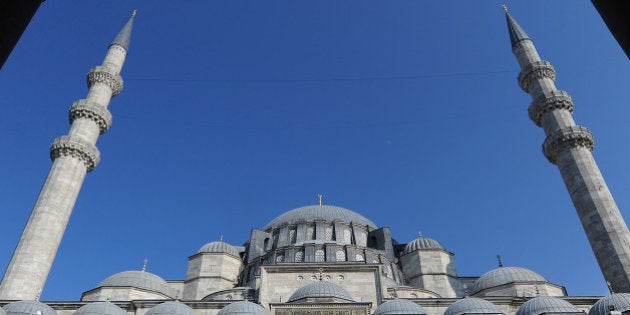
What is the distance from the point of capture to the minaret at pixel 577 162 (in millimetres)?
15734

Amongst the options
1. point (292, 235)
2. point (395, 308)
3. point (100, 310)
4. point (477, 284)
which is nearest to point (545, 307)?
point (395, 308)

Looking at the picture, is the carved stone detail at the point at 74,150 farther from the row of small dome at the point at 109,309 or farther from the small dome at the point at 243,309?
the small dome at the point at 243,309

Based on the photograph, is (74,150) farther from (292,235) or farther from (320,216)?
(320,216)

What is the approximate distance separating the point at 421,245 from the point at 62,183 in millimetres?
15500

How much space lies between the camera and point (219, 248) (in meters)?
22.9

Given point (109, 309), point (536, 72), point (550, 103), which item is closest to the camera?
point (109, 309)

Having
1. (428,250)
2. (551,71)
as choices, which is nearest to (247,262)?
(428,250)

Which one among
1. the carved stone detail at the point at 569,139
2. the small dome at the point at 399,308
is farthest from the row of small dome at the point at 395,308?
the carved stone detail at the point at 569,139

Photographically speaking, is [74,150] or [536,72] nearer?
[74,150]

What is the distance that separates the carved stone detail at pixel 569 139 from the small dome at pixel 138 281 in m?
16.5

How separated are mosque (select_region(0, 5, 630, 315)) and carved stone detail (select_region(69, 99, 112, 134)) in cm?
4

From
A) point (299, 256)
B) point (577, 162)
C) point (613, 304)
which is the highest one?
point (577, 162)

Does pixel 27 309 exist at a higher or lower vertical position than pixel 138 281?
lower

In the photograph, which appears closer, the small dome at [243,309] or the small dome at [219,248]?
the small dome at [243,309]
